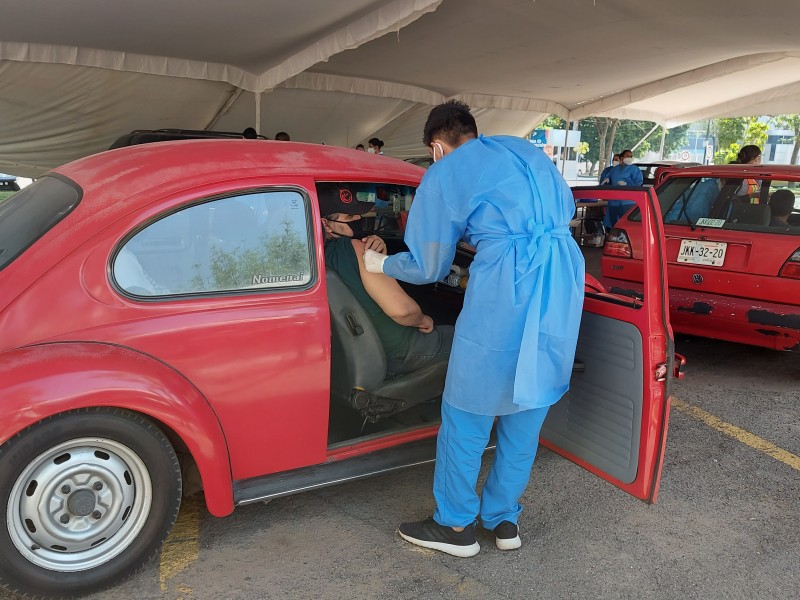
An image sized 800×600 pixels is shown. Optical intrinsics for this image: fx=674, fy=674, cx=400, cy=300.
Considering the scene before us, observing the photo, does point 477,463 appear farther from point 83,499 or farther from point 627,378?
point 83,499

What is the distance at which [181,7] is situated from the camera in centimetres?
748

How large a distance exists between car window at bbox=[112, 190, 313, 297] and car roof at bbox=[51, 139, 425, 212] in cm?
10

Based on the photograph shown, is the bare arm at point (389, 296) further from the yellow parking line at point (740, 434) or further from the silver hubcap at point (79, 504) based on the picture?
the yellow parking line at point (740, 434)

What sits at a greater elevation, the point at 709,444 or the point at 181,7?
the point at 181,7

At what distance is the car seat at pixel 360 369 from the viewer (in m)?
2.99

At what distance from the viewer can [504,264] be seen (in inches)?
97.2

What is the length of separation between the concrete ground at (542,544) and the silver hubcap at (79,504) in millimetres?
202

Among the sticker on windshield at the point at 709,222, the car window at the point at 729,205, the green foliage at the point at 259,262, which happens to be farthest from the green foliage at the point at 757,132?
the green foliage at the point at 259,262

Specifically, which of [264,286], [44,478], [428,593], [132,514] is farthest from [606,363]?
[44,478]

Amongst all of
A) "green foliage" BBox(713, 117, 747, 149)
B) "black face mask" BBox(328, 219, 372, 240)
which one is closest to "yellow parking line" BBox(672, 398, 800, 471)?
"black face mask" BBox(328, 219, 372, 240)

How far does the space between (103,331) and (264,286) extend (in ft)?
1.99

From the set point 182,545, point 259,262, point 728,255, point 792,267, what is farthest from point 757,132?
point 182,545

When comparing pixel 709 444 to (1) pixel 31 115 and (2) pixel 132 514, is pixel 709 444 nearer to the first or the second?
(2) pixel 132 514

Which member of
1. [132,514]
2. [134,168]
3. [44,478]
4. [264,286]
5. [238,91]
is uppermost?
[238,91]
